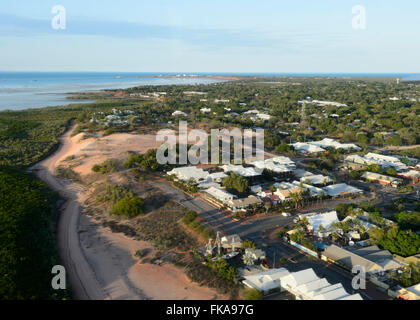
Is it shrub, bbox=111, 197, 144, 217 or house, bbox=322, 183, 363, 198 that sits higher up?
house, bbox=322, 183, 363, 198

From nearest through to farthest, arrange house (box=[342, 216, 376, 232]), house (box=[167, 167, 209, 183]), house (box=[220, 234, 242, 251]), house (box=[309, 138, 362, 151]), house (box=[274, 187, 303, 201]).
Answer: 1. house (box=[220, 234, 242, 251])
2. house (box=[342, 216, 376, 232])
3. house (box=[274, 187, 303, 201])
4. house (box=[167, 167, 209, 183])
5. house (box=[309, 138, 362, 151])

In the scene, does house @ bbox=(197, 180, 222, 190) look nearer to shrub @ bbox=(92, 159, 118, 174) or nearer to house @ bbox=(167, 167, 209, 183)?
house @ bbox=(167, 167, 209, 183)

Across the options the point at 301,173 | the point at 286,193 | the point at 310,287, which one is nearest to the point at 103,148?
the point at 301,173

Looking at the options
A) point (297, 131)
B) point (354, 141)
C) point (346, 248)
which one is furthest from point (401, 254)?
point (297, 131)

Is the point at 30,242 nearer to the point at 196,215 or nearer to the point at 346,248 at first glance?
the point at 196,215

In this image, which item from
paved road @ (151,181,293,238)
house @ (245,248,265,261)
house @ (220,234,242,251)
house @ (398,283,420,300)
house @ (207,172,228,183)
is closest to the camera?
house @ (398,283,420,300)

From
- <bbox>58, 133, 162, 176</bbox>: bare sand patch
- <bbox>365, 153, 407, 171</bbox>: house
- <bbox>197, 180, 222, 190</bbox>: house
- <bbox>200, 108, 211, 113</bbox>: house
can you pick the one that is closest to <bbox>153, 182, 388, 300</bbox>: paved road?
<bbox>197, 180, 222, 190</bbox>: house

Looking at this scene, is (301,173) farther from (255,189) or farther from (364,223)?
(364,223)
